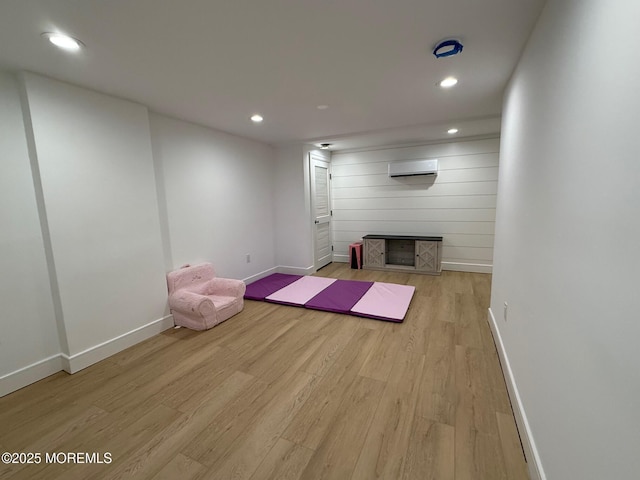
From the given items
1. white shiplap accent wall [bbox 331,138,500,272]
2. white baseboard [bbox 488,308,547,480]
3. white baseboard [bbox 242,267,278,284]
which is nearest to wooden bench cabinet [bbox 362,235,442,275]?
white shiplap accent wall [bbox 331,138,500,272]

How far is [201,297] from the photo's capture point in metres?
3.06

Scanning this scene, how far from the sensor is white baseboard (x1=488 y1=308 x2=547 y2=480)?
134 cm

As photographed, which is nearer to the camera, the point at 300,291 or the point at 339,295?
the point at 339,295

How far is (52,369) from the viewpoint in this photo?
2379 millimetres

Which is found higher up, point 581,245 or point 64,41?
point 64,41

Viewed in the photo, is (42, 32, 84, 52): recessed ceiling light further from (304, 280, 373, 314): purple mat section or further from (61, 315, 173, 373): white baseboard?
(304, 280, 373, 314): purple mat section

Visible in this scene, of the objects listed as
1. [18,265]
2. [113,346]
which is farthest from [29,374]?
[18,265]

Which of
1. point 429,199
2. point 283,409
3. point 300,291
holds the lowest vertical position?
point 283,409

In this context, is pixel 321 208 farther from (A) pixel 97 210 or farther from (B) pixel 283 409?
(B) pixel 283 409

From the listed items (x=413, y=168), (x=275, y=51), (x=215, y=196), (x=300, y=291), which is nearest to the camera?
(x=275, y=51)

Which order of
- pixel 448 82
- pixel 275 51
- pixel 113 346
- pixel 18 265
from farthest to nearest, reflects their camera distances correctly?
pixel 113 346
pixel 448 82
pixel 18 265
pixel 275 51

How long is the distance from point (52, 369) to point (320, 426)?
7.85 ft

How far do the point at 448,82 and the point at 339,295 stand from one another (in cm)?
281

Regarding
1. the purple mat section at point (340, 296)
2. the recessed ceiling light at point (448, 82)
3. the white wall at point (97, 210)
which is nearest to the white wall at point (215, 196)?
the white wall at point (97, 210)
